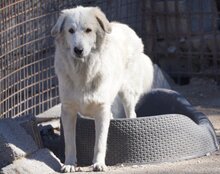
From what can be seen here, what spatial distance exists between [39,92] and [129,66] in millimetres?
1457

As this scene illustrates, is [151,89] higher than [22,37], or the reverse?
[22,37]

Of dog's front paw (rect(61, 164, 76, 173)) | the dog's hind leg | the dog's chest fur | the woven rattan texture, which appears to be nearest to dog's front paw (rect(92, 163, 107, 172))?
dog's front paw (rect(61, 164, 76, 173))

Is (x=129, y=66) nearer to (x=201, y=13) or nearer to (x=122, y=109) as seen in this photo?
(x=122, y=109)

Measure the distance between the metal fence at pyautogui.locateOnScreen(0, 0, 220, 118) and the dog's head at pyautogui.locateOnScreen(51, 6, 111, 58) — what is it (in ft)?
5.13

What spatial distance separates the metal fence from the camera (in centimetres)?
743

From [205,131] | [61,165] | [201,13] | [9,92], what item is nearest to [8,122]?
[61,165]

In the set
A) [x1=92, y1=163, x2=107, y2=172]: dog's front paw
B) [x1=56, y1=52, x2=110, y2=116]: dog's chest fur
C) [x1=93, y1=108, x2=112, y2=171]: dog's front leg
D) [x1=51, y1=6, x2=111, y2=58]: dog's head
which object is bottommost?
[x1=92, y1=163, x2=107, y2=172]: dog's front paw

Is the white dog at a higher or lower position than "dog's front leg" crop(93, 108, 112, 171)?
higher

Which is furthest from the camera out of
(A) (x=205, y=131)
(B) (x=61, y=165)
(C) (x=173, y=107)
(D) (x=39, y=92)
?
(D) (x=39, y=92)

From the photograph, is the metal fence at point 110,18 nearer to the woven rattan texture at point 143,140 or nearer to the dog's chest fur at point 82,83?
the woven rattan texture at point 143,140

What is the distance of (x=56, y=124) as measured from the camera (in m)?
7.71

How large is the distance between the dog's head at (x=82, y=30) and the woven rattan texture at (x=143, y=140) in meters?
0.76

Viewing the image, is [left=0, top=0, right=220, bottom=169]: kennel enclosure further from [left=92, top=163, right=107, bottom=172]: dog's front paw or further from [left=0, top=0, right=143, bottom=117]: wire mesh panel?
[left=92, top=163, right=107, bottom=172]: dog's front paw

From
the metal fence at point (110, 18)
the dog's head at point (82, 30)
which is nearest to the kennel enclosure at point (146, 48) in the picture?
the metal fence at point (110, 18)
